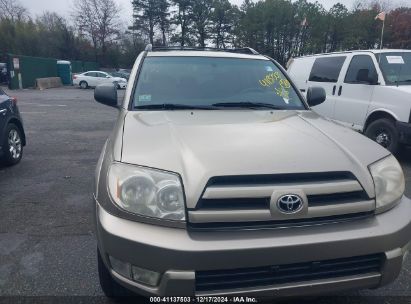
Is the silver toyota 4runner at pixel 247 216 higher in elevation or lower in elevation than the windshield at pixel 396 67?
lower

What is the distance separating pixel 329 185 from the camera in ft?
6.44

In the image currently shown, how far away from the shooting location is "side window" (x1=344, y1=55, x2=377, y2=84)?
644 centimetres

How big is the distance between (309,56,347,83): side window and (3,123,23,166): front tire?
19.4 ft

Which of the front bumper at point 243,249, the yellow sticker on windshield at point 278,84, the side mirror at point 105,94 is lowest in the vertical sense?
the front bumper at point 243,249

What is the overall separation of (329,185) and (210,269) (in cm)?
77

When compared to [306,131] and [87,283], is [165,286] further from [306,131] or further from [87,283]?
[306,131]

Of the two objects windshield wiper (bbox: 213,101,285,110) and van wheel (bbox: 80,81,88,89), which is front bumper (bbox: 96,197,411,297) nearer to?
windshield wiper (bbox: 213,101,285,110)

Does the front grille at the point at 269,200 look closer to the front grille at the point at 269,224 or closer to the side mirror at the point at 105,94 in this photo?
the front grille at the point at 269,224

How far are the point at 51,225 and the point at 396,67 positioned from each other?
5944 mm

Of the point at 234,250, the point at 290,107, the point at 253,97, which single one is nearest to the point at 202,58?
the point at 253,97

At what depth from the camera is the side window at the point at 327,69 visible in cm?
735

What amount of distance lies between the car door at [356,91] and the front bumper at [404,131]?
2.58 ft

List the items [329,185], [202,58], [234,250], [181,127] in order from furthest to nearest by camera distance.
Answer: [202,58]
[181,127]
[329,185]
[234,250]

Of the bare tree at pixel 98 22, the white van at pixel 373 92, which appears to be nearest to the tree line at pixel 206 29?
the bare tree at pixel 98 22
